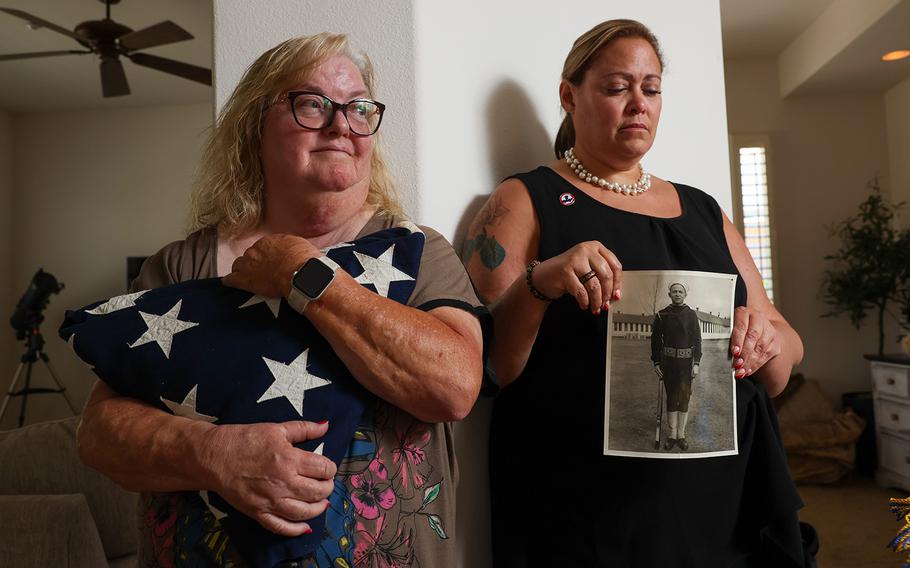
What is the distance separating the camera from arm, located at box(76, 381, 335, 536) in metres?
0.77

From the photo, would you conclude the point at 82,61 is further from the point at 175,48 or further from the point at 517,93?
the point at 517,93

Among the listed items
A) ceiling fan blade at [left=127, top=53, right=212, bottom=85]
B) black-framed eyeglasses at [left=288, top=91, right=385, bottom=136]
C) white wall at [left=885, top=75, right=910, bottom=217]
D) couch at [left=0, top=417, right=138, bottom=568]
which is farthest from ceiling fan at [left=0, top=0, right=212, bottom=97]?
white wall at [left=885, top=75, right=910, bottom=217]

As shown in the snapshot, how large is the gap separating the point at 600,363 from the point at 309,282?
0.56 meters

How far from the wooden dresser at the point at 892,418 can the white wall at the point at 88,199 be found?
19.9 ft

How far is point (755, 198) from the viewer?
5945 millimetres

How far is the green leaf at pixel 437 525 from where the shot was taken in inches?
36.2

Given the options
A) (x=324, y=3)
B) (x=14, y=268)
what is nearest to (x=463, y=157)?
(x=324, y=3)

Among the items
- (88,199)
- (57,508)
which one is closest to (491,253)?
(57,508)

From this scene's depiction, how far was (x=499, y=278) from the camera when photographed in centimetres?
121

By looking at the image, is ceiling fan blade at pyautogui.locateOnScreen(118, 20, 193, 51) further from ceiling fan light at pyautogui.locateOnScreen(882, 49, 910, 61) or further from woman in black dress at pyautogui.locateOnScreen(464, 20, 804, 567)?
ceiling fan light at pyautogui.locateOnScreen(882, 49, 910, 61)

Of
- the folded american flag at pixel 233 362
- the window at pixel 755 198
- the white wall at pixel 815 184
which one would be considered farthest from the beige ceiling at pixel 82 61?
the white wall at pixel 815 184

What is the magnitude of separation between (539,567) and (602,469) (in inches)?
8.5

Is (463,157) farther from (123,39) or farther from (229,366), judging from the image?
(123,39)

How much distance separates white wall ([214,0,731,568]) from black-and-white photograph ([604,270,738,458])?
1.20ft
